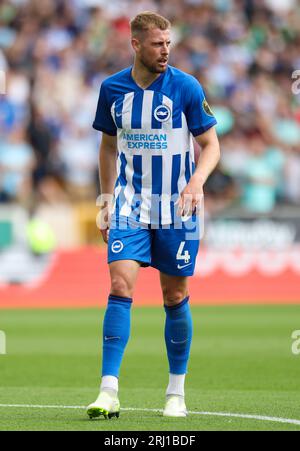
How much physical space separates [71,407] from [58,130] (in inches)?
478

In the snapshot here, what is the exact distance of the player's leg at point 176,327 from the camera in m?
6.86

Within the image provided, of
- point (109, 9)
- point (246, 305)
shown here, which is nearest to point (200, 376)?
point (246, 305)

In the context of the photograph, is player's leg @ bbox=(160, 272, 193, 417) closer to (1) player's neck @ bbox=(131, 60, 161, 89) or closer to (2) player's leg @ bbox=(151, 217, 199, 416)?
(2) player's leg @ bbox=(151, 217, 199, 416)

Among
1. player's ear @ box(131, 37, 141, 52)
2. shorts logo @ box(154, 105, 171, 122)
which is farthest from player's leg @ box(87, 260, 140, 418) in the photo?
player's ear @ box(131, 37, 141, 52)

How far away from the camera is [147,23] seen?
261 inches

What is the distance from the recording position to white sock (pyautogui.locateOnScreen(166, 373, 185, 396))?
6.83 meters

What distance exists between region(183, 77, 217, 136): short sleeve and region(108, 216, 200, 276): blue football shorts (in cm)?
53

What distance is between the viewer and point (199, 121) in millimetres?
6715

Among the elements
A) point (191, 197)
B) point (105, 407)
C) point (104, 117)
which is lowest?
point (105, 407)

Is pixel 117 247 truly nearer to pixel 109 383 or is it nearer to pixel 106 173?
pixel 106 173

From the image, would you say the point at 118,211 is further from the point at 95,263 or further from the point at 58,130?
the point at 58,130

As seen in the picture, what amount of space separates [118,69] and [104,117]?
42.6ft

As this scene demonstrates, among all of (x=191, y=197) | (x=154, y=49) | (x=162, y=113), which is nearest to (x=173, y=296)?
(x=191, y=197)

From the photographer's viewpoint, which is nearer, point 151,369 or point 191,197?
point 191,197
